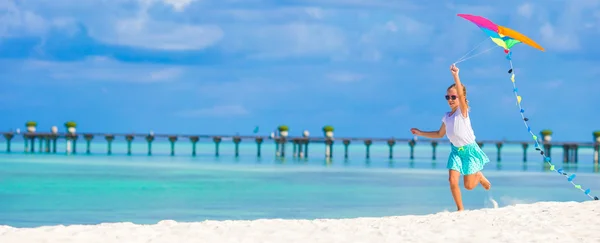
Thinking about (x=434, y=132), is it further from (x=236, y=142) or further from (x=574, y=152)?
(x=236, y=142)

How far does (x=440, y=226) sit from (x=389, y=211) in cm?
974

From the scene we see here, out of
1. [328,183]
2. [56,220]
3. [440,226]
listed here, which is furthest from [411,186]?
[440,226]

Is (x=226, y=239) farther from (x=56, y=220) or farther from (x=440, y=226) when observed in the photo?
(x=56, y=220)

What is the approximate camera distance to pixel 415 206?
20.8 metres

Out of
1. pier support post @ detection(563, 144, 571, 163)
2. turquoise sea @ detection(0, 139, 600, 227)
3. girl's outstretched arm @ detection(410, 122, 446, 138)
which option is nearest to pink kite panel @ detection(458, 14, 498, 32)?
girl's outstretched arm @ detection(410, 122, 446, 138)

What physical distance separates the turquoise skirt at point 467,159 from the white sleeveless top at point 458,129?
0.24ft

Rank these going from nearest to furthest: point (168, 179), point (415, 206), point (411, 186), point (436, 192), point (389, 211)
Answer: point (389, 211)
point (415, 206)
point (436, 192)
point (411, 186)
point (168, 179)

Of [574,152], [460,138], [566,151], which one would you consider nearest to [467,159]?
[460,138]

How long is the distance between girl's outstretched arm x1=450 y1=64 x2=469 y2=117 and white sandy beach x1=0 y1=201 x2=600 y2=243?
1.12 m

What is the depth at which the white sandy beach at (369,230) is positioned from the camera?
→ 889 cm

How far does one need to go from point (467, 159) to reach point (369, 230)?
1.60 meters

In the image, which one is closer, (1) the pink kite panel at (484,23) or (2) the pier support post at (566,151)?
(1) the pink kite panel at (484,23)

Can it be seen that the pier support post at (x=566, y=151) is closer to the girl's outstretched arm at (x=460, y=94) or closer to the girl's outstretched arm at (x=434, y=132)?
the girl's outstretched arm at (x=434, y=132)

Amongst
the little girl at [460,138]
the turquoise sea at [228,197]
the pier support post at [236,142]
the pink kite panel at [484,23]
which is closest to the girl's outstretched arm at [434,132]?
the little girl at [460,138]
